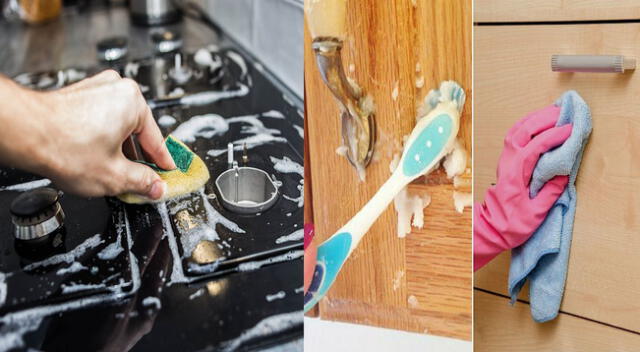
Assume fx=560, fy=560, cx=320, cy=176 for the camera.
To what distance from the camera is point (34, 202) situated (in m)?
0.44

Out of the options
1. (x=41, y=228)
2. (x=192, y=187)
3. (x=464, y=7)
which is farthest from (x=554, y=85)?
(x=41, y=228)

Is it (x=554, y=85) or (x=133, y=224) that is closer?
(x=133, y=224)

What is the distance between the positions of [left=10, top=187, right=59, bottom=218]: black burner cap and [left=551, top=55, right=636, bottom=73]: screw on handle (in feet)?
1.71

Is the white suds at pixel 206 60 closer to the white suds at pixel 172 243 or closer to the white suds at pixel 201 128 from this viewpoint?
the white suds at pixel 201 128

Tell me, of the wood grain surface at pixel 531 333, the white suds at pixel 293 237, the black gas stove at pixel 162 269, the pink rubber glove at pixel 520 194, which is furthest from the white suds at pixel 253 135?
the wood grain surface at pixel 531 333

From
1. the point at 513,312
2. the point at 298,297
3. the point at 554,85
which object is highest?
the point at 554,85

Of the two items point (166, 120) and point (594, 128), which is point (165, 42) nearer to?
point (166, 120)

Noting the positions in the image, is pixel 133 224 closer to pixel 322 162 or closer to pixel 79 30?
pixel 322 162

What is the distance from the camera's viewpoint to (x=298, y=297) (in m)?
0.46

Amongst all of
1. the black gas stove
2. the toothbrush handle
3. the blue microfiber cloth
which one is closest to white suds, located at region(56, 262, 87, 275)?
the black gas stove

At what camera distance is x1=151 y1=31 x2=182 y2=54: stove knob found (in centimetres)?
76

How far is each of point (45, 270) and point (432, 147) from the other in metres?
0.35

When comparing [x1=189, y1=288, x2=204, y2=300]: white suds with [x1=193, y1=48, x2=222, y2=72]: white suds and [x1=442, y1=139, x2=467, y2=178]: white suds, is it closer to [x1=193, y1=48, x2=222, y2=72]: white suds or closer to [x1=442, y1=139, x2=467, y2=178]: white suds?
[x1=442, y1=139, x2=467, y2=178]: white suds

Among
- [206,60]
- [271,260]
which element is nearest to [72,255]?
[271,260]
